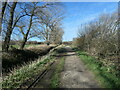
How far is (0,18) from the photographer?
772 cm

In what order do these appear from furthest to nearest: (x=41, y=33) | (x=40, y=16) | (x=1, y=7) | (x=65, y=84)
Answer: (x=41, y=33) < (x=40, y=16) < (x=1, y=7) < (x=65, y=84)

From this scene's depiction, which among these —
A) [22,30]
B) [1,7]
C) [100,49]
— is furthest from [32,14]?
[100,49]

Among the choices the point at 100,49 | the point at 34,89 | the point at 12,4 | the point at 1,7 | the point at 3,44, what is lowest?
the point at 34,89

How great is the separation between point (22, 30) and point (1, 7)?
470 centimetres

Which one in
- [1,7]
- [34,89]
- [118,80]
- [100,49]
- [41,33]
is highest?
[1,7]

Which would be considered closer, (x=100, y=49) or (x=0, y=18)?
(x=0, y=18)

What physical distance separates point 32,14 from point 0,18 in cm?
530

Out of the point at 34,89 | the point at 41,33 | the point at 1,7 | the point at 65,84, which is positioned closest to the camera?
the point at 34,89

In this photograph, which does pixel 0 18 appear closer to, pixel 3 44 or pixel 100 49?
pixel 3 44

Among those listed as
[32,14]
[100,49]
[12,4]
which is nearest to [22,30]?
[32,14]

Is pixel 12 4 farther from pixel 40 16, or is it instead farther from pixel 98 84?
pixel 98 84

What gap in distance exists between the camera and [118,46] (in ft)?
21.1

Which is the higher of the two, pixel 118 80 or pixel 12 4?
pixel 12 4

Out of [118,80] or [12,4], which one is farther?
[12,4]
